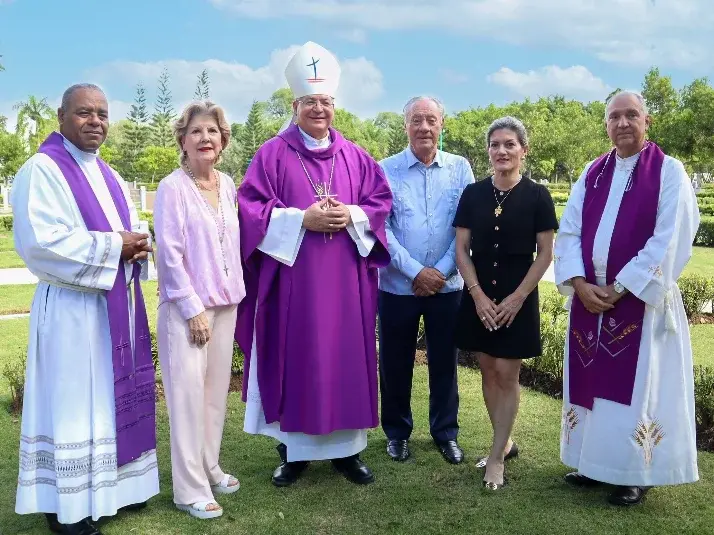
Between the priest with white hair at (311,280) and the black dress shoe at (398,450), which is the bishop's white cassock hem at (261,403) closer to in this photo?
the priest with white hair at (311,280)

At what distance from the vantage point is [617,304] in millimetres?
4137

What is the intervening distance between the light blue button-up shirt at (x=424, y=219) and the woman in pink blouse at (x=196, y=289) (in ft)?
3.93

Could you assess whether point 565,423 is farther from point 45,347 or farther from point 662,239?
point 45,347

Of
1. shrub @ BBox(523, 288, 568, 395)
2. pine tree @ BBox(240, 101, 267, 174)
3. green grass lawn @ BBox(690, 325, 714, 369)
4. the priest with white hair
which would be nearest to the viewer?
the priest with white hair

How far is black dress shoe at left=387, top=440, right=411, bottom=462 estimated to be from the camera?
4918mm

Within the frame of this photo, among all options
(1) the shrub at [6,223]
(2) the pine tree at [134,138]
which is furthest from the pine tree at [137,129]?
(1) the shrub at [6,223]

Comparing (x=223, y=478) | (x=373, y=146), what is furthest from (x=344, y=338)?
(x=373, y=146)

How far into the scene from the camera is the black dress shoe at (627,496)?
164 inches

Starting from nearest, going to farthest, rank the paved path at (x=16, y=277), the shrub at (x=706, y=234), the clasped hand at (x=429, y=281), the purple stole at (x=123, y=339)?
1. the purple stole at (x=123, y=339)
2. the clasped hand at (x=429, y=281)
3. the paved path at (x=16, y=277)
4. the shrub at (x=706, y=234)

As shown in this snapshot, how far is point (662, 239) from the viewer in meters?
4.00

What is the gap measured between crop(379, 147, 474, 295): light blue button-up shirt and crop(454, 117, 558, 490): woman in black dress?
1.35 ft

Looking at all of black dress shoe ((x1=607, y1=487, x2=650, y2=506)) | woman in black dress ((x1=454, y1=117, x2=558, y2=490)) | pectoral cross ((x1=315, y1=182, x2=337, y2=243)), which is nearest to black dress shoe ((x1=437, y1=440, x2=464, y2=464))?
woman in black dress ((x1=454, y1=117, x2=558, y2=490))

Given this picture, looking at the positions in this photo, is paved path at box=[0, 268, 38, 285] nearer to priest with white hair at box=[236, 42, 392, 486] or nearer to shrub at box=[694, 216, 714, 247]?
priest with white hair at box=[236, 42, 392, 486]

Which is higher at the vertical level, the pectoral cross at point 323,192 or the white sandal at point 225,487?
the pectoral cross at point 323,192
